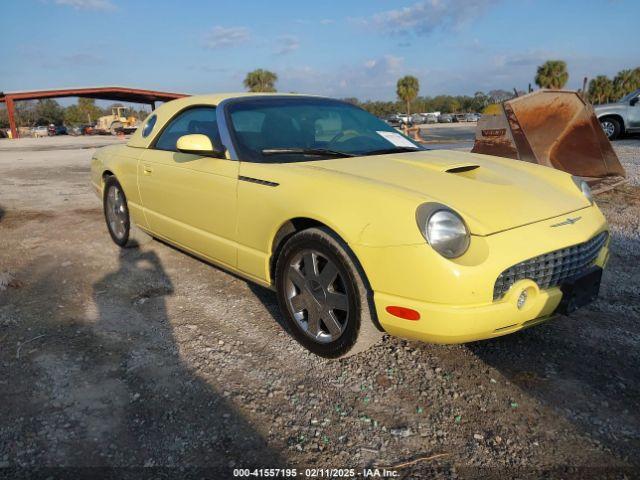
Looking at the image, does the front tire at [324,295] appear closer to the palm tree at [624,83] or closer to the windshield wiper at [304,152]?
the windshield wiper at [304,152]

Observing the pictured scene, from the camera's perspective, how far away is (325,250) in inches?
95.1

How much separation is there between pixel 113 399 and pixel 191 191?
1515mm

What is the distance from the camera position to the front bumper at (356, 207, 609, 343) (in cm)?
207

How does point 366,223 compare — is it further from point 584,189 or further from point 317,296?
point 584,189

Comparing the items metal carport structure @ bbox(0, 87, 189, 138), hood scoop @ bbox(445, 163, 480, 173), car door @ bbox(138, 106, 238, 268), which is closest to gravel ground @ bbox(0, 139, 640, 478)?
car door @ bbox(138, 106, 238, 268)

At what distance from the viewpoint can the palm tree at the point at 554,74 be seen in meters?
51.2

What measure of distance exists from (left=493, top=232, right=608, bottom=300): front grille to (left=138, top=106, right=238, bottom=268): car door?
5.31ft

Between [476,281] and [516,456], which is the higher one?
[476,281]

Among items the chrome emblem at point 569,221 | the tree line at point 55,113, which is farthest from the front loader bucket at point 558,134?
the tree line at point 55,113

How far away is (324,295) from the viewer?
2531 mm

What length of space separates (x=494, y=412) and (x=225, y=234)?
6.05 feet

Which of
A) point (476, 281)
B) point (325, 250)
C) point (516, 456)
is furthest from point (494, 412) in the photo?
point (325, 250)

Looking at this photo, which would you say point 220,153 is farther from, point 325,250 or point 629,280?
point 629,280

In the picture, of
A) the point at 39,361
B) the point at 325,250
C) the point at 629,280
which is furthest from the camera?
the point at 629,280
